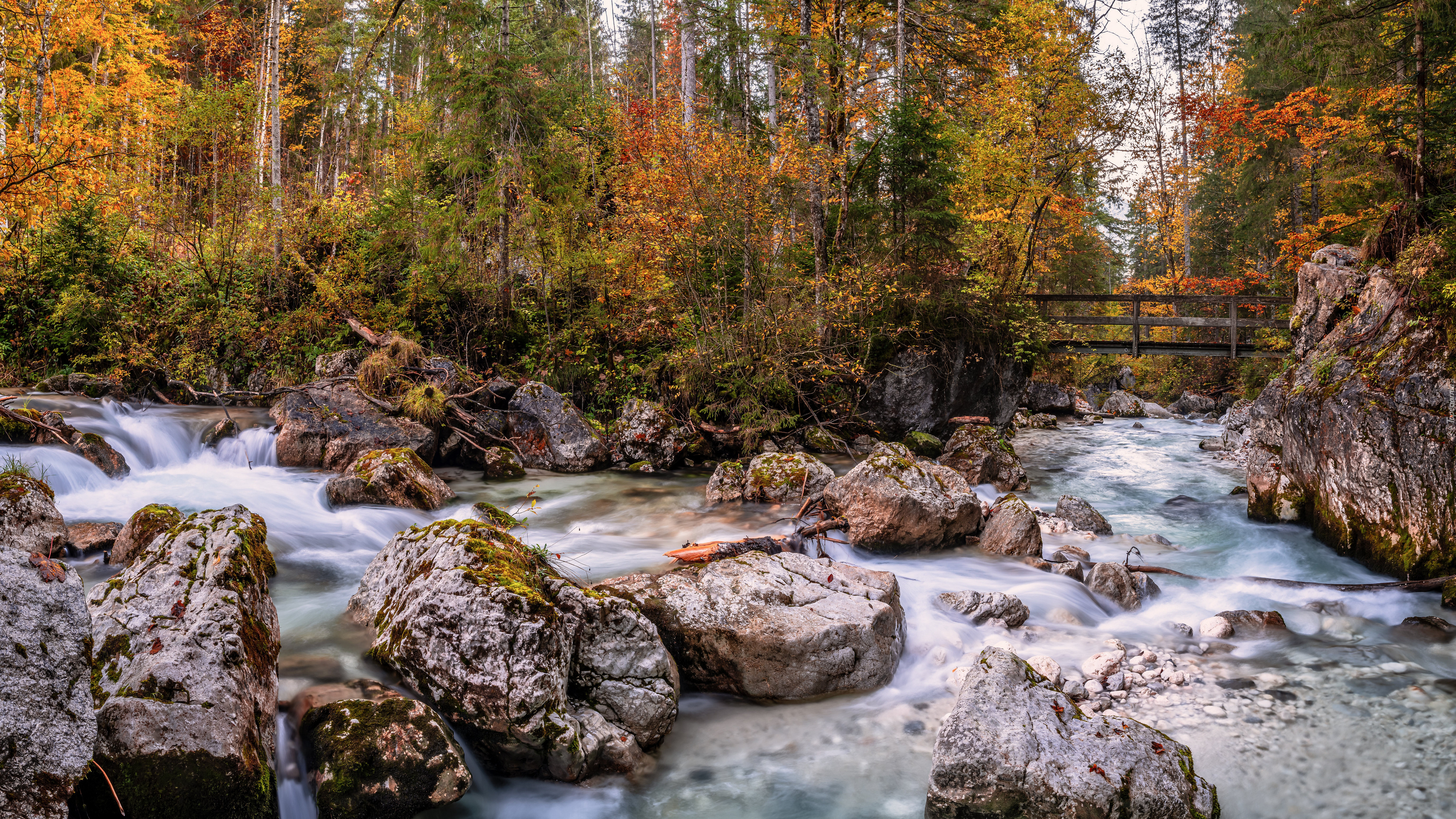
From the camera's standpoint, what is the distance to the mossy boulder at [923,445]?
41.7 feet

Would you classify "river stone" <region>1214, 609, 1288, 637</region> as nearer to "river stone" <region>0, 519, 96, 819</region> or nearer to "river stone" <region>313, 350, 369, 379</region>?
"river stone" <region>0, 519, 96, 819</region>

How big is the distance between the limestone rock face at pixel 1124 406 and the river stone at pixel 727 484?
19093 millimetres

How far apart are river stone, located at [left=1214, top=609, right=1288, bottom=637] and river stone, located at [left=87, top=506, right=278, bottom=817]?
6.95 metres

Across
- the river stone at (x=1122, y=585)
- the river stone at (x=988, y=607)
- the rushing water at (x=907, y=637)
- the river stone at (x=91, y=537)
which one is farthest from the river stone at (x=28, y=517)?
the river stone at (x=1122, y=585)

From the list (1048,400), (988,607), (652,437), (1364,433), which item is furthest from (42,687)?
(1048,400)

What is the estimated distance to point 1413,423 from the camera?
7.12m

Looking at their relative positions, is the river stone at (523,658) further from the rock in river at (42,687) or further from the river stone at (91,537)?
the river stone at (91,537)

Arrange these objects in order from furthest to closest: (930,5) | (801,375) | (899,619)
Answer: (930,5)
(801,375)
(899,619)

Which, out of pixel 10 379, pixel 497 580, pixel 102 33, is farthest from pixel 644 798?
pixel 102 33

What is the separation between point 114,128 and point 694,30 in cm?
1415

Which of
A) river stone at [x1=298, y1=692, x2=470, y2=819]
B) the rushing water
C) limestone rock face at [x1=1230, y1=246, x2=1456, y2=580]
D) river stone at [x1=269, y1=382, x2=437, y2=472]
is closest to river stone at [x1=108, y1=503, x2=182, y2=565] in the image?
the rushing water

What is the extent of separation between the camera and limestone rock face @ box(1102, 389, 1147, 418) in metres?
24.4

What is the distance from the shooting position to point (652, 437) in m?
11.9

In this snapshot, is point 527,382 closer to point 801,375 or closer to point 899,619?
point 801,375
